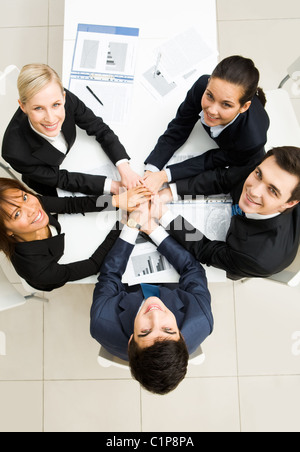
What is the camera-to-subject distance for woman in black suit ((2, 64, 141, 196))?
5.32ft

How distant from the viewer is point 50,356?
245cm

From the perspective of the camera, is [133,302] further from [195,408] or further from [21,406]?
[21,406]

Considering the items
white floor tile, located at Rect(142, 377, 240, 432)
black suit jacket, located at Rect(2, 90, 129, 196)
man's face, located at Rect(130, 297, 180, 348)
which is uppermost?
black suit jacket, located at Rect(2, 90, 129, 196)

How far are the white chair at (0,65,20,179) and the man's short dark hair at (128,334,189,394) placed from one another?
1.26 metres

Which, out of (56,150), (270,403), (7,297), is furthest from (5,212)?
(270,403)

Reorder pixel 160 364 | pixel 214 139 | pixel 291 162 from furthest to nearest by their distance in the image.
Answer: pixel 214 139
pixel 291 162
pixel 160 364

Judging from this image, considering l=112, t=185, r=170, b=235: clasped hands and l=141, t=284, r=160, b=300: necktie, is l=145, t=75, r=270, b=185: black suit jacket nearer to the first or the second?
l=112, t=185, r=170, b=235: clasped hands

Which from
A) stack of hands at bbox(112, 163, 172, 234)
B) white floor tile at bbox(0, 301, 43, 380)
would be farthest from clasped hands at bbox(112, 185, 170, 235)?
white floor tile at bbox(0, 301, 43, 380)

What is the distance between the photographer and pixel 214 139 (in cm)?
183

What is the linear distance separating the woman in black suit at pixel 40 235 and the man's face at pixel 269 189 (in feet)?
1.83

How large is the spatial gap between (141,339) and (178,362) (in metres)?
0.16

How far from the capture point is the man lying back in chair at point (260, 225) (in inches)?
60.6

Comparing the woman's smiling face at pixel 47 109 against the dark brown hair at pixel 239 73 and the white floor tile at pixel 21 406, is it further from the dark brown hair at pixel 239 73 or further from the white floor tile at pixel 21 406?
the white floor tile at pixel 21 406

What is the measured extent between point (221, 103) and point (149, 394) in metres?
1.82
